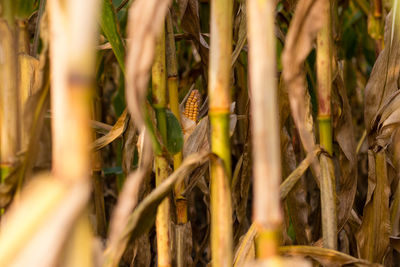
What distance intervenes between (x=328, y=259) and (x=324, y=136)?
16 cm

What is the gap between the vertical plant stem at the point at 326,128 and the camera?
0.65 meters

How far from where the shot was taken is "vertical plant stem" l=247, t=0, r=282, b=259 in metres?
0.39

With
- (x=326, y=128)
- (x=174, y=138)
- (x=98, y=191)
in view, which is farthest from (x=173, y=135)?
(x=98, y=191)

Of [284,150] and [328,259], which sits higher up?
[284,150]

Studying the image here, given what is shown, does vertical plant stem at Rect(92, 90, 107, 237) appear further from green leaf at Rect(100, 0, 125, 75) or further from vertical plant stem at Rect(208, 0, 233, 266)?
vertical plant stem at Rect(208, 0, 233, 266)

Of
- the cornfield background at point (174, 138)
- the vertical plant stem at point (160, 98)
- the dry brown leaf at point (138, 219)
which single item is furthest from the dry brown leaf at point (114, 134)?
the dry brown leaf at point (138, 219)

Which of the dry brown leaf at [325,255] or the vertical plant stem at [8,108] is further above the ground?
the vertical plant stem at [8,108]

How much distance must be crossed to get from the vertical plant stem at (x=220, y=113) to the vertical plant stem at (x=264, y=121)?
80mm

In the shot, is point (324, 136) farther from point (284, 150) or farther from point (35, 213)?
point (35, 213)

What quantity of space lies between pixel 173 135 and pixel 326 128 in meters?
0.21

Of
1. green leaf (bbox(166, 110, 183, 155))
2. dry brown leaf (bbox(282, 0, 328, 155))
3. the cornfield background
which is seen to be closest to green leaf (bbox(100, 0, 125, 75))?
the cornfield background

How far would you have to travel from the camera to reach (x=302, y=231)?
0.87m

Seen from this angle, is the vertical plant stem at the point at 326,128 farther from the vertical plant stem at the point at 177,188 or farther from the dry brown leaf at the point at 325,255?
the vertical plant stem at the point at 177,188

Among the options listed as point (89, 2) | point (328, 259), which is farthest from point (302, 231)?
point (89, 2)
